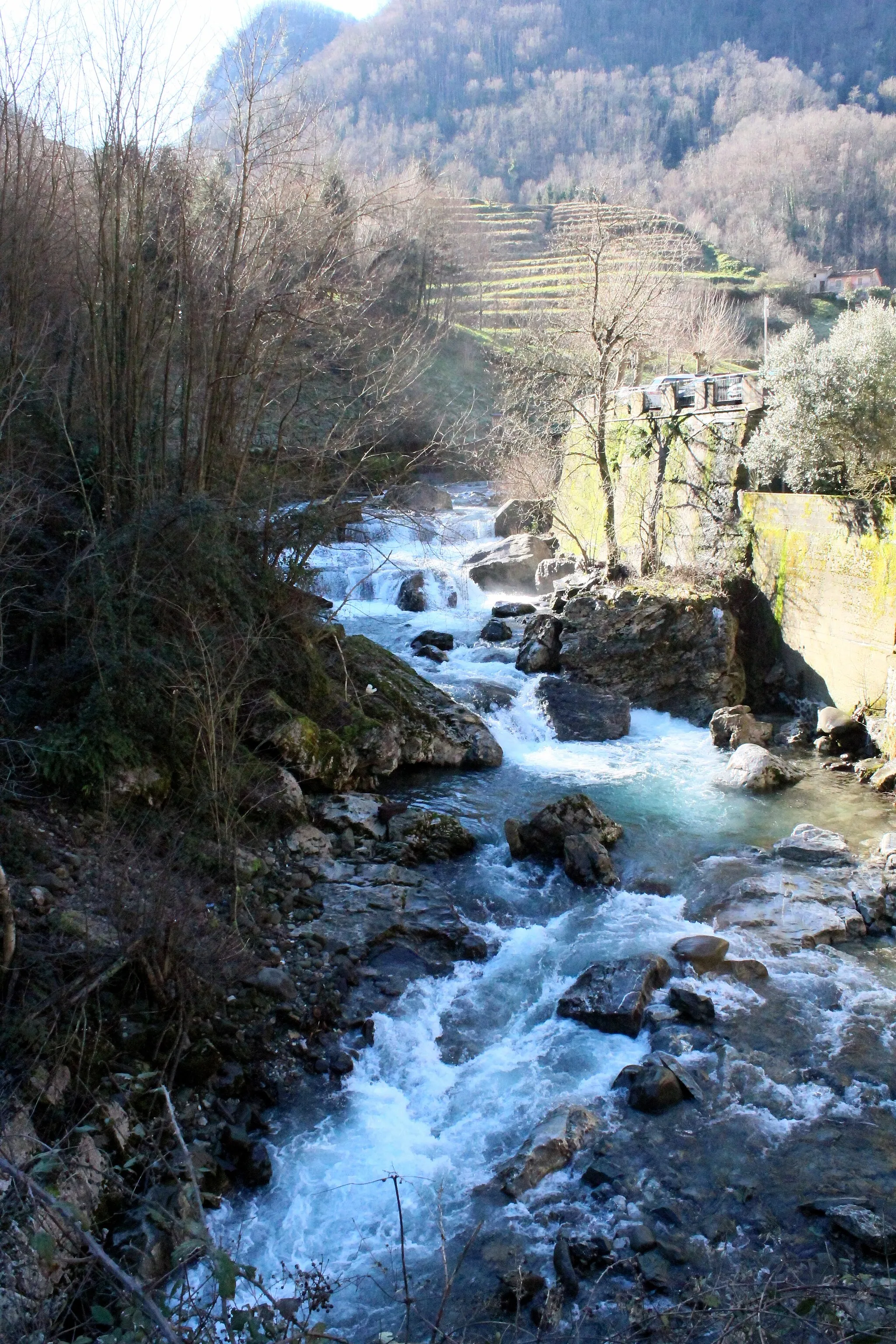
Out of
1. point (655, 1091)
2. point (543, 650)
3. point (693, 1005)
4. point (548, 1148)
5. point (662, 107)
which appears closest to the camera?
point (548, 1148)

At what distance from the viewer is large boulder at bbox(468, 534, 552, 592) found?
17.6m

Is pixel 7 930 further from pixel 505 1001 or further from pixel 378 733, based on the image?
pixel 378 733

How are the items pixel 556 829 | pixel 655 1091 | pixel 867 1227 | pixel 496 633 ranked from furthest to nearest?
pixel 496 633
pixel 556 829
pixel 655 1091
pixel 867 1227

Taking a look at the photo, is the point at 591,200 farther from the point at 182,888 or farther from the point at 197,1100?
the point at 197,1100

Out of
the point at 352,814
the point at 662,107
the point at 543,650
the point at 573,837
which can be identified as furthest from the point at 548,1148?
the point at 662,107

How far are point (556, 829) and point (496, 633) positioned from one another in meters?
6.76

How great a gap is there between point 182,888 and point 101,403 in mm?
4436

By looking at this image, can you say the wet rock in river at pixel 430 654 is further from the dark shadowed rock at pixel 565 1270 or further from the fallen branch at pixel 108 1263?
the fallen branch at pixel 108 1263

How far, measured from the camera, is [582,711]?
39.1ft

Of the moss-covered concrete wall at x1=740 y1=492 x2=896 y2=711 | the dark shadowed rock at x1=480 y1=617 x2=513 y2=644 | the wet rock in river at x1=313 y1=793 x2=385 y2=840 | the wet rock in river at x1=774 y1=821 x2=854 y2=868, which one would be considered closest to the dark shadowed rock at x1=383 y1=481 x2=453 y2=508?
the dark shadowed rock at x1=480 y1=617 x2=513 y2=644

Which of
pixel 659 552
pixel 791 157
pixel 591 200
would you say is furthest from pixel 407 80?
pixel 659 552

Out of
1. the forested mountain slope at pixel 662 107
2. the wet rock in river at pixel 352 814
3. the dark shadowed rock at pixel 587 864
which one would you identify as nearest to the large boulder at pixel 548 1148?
the dark shadowed rock at pixel 587 864

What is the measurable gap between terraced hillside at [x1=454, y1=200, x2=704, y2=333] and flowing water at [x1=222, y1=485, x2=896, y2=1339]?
20.8 metres

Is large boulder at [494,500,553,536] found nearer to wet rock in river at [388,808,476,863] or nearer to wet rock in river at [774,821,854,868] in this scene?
wet rock in river at [774,821,854,868]
